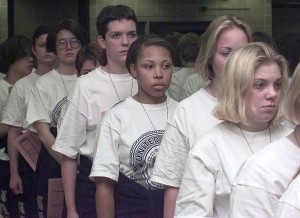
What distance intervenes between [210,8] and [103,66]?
5132 millimetres

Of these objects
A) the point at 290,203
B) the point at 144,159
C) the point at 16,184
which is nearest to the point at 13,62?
the point at 16,184

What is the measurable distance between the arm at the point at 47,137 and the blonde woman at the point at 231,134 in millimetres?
1684


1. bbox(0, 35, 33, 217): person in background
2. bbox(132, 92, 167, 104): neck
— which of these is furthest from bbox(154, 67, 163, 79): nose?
bbox(0, 35, 33, 217): person in background

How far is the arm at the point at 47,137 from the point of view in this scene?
13.6ft

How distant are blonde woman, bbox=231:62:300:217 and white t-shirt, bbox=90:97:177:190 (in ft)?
3.37

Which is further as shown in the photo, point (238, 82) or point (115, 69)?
point (115, 69)

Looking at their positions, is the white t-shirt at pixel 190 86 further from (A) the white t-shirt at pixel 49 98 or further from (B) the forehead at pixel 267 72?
(B) the forehead at pixel 267 72

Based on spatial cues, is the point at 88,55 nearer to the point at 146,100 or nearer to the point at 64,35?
the point at 64,35

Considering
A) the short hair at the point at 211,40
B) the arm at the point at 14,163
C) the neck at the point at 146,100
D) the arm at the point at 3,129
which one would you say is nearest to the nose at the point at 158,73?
the neck at the point at 146,100

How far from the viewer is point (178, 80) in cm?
508

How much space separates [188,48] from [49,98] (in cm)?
137

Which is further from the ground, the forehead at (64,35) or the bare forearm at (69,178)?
the forehead at (64,35)

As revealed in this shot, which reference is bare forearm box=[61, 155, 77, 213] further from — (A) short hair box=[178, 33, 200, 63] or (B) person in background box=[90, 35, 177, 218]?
(A) short hair box=[178, 33, 200, 63]

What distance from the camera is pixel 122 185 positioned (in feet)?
10.7
